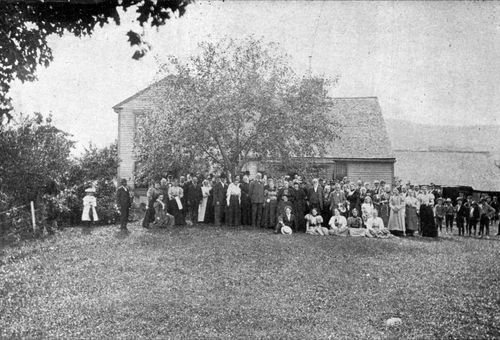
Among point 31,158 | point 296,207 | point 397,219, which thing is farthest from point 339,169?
point 31,158

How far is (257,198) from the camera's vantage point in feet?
54.0

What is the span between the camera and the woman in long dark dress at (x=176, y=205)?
16062 mm

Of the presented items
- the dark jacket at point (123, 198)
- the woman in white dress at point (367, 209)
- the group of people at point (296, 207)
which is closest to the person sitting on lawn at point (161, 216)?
the group of people at point (296, 207)

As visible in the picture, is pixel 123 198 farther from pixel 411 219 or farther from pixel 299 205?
pixel 411 219

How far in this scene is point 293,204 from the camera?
1605 cm

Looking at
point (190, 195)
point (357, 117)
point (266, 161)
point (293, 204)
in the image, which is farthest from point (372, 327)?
point (357, 117)

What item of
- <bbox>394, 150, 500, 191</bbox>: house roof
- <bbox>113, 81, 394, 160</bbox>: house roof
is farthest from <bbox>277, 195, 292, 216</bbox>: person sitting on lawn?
<bbox>394, 150, 500, 191</bbox>: house roof

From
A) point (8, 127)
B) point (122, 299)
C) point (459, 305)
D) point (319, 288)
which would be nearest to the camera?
point (459, 305)

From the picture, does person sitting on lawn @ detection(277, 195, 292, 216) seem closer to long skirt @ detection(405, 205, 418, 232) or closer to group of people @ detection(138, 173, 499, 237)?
group of people @ detection(138, 173, 499, 237)

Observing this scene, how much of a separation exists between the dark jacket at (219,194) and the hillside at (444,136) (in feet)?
128

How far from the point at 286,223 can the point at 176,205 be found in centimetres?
397

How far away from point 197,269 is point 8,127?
1020cm

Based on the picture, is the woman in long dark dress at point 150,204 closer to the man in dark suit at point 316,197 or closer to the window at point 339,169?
the man in dark suit at point 316,197

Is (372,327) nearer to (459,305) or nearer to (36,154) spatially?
(459,305)
